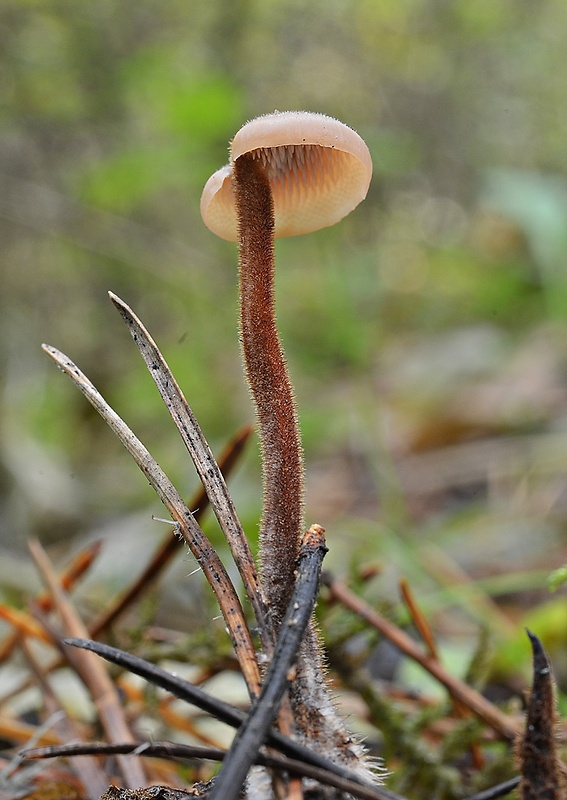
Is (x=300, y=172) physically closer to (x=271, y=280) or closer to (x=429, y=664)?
(x=271, y=280)

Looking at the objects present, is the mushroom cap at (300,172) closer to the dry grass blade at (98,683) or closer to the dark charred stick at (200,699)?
the dark charred stick at (200,699)

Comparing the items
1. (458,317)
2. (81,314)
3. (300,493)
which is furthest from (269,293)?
(458,317)

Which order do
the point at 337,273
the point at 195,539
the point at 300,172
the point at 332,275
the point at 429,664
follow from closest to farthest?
the point at 195,539 → the point at 300,172 → the point at 429,664 → the point at 332,275 → the point at 337,273

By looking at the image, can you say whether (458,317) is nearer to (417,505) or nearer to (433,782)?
(417,505)

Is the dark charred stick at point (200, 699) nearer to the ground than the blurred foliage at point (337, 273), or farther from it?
nearer to the ground

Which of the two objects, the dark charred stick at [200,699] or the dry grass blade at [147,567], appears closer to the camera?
the dark charred stick at [200,699]

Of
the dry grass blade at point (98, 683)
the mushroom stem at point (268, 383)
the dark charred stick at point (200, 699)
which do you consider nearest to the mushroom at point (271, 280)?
the mushroom stem at point (268, 383)

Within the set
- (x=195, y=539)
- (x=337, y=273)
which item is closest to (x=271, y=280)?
(x=195, y=539)
